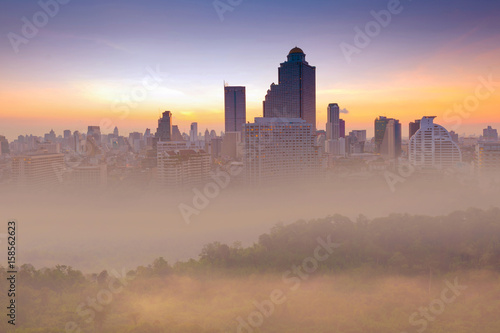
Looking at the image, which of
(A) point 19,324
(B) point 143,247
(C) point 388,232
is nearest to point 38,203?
(B) point 143,247

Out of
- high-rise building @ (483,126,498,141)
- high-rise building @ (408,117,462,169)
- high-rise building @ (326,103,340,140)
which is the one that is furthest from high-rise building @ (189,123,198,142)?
high-rise building @ (483,126,498,141)

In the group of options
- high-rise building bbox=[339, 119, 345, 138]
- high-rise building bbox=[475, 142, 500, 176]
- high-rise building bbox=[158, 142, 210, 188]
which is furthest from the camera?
high-rise building bbox=[339, 119, 345, 138]

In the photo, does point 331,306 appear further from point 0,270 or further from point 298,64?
point 298,64

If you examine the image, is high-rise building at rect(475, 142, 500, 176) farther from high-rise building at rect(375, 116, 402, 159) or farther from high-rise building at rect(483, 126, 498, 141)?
high-rise building at rect(375, 116, 402, 159)

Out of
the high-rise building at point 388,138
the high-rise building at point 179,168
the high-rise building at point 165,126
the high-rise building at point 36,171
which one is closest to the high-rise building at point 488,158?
the high-rise building at point 179,168

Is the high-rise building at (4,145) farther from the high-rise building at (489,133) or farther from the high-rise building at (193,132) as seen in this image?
the high-rise building at (489,133)

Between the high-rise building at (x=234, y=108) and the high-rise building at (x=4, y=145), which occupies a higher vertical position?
the high-rise building at (x=234, y=108)

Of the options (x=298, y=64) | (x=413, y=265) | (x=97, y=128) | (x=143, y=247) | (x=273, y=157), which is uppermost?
(x=298, y=64)
